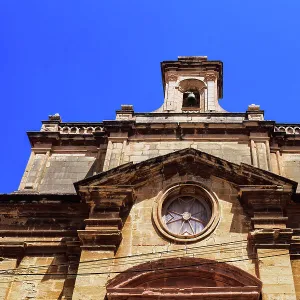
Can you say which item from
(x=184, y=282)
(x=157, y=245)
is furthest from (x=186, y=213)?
(x=184, y=282)

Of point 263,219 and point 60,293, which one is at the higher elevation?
point 263,219

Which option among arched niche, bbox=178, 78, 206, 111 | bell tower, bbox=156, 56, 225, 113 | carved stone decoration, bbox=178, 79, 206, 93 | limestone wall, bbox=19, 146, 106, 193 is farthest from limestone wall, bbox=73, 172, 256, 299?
carved stone decoration, bbox=178, 79, 206, 93

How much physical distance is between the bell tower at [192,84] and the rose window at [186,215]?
5.45m

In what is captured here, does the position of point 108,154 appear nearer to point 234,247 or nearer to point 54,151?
point 54,151

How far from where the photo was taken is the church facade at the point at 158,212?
44.1 feet

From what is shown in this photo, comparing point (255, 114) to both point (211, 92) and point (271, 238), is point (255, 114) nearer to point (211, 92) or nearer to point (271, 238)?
point (211, 92)

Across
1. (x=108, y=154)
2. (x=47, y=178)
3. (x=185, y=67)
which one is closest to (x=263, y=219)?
(x=108, y=154)

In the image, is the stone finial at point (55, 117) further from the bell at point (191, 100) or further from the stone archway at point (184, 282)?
the stone archway at point (184, 282)

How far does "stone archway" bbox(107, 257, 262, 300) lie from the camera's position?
13.0 metres

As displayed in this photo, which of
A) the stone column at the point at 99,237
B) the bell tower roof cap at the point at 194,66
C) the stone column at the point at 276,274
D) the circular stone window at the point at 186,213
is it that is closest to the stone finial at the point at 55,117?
the stone column at the point at 99,237

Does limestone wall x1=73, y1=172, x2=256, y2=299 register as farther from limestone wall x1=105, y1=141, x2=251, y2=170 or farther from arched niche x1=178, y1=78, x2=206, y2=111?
arched niche x1=178, y1=78, x2=206, y2=111

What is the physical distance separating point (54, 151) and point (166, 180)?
4346 mm

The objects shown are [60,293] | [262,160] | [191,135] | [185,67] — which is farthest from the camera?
[185,67]

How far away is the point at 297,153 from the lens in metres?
17.5
